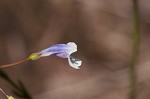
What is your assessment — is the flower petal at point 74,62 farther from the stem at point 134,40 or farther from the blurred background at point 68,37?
the blurred background at point 68,37

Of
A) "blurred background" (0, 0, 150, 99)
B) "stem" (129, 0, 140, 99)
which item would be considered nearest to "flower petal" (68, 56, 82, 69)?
"stem" (129, 0, 140, 99)

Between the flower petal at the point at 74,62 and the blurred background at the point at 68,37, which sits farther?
the blurred background at the point at 68,37

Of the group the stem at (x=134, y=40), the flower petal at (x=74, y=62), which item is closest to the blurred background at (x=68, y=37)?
the stem at (x=134, y=40)

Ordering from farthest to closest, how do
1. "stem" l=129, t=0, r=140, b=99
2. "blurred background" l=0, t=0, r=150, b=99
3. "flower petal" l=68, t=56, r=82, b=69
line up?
"blurred background" l=0, t=0, r=150, b=99 → "stem" l=129, t=0, r=140, b=99 → "flower petal" l=68, t=56, r=82, b=69

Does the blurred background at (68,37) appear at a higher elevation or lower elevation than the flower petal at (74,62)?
higher

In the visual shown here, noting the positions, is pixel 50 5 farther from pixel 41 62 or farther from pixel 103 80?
pixel 103 80

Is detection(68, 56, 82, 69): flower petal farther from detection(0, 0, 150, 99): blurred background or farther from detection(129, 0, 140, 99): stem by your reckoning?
detection(0, 0, 150, 99): blurred background

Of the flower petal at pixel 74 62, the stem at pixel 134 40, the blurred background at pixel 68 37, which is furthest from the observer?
the blurred background at pixel 68 37

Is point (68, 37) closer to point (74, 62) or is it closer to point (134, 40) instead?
point (134, 40)

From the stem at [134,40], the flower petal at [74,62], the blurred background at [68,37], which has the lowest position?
the flower petal at [74,62]
